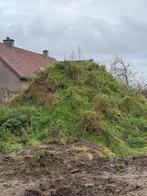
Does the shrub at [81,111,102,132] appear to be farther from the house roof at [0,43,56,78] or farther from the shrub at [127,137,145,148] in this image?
the house roof at [0,43,56,78]

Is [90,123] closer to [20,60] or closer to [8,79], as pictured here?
[8,79]

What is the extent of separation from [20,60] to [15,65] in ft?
7.03

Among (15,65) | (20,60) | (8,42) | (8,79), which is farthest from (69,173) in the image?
(8,42)

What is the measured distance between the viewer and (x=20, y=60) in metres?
44.2

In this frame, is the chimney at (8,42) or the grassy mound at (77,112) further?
the chimney at (8,42)

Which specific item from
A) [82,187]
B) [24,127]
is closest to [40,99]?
[24,127]

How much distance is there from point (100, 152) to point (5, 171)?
2.64m

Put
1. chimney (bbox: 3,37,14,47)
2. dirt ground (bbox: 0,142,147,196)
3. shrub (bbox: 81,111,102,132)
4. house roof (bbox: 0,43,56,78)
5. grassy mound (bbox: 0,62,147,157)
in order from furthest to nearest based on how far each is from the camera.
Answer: chimney (bbox: 3,37,14,47), house roof (bbox: 0,43,56,78), shrub (bbox: 81,111,102,132), grassy mound (bbox: 0,62,147,157), dirt ground (bbox: 0,142,147,196)

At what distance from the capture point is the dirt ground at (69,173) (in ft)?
25.7

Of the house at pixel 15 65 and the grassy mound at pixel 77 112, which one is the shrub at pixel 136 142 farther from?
the house at pixel 15 65

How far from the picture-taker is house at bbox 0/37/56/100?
40.5 meters

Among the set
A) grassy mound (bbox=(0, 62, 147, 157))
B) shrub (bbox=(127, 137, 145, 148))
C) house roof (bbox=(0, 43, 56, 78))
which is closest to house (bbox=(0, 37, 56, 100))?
house roof (bbox=(0, 43, 56, 78))

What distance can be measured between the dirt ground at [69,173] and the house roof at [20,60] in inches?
1156

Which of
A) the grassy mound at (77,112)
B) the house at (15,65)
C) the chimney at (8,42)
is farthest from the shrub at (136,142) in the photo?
the chimney at (8,42)
